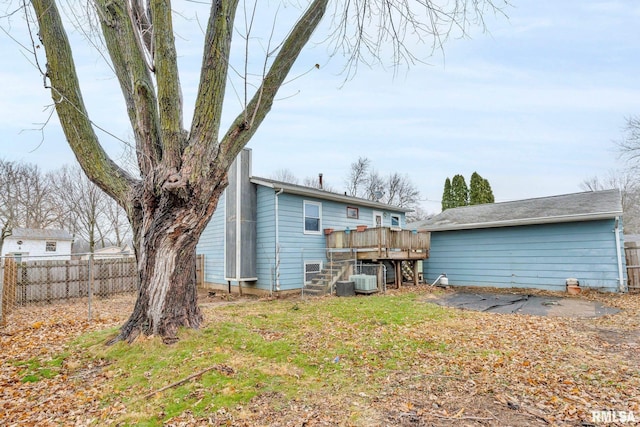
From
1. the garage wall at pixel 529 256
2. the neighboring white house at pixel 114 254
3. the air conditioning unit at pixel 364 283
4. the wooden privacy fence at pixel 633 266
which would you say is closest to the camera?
the neighboring white house at pixel 114 254

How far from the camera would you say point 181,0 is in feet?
17.2

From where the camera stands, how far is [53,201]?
27500mm

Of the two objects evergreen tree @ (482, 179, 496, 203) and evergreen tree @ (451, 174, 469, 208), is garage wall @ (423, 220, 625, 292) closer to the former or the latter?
evergreen tree @ (482, 179, 496, 203)

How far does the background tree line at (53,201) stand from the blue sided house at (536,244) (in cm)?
2707

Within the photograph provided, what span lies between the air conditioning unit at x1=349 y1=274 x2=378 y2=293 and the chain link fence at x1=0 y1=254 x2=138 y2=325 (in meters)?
7.15

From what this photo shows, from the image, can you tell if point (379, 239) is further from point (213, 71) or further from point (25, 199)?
point (25, 199)

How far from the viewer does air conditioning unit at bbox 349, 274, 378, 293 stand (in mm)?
11516

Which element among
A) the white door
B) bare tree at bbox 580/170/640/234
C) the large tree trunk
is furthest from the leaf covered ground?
bare tree at bbox 580/170/640/234

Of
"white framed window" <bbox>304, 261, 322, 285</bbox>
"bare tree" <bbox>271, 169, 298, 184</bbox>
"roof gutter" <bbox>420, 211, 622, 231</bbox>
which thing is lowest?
"white framed window" <bbox>304, 261, 322, 285</bbox>

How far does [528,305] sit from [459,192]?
765 inches

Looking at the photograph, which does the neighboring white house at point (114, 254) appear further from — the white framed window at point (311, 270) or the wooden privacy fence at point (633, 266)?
the wooden privacy fence at point (633, 266)

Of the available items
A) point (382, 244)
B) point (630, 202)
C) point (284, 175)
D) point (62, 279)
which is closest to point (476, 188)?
point (630, 202)

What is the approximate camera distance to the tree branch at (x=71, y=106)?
15.2ft

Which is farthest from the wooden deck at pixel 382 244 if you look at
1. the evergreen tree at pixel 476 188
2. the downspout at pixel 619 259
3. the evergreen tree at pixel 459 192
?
the evergreen tree at pixel 459 192
